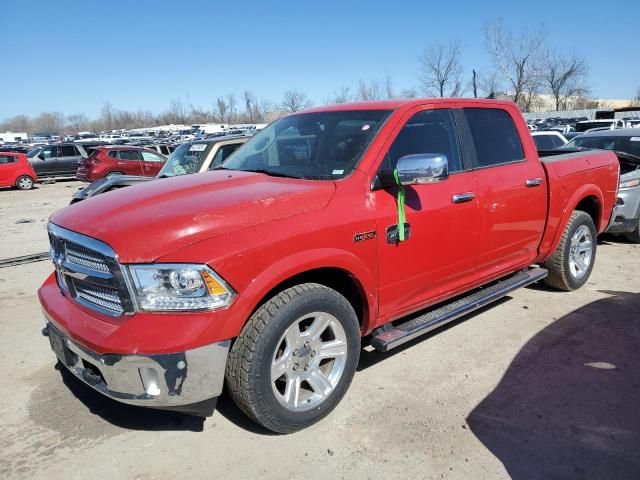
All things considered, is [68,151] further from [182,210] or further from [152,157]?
[182,210]

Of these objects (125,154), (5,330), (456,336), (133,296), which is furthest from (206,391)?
(125,154)

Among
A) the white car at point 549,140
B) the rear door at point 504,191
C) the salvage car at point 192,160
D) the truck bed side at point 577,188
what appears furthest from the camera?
the white car at point 549,140

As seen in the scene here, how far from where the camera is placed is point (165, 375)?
2584 millimetres

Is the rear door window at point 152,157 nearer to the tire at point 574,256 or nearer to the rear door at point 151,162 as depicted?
the rear door at point 151,162

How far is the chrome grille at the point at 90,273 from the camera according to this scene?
104 inches

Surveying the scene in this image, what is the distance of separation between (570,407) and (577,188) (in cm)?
265

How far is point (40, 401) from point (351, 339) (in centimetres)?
222

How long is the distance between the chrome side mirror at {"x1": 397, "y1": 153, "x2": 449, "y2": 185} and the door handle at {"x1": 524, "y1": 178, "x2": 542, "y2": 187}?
1.62 m

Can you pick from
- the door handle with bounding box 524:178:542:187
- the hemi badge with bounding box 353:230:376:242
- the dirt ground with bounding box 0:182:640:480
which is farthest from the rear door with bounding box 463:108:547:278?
the hemi badge with bounding box 353:230:376:242

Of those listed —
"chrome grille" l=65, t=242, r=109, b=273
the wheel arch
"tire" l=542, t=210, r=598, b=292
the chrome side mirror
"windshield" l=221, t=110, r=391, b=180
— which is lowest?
"tire" l=542, t=210, r=598, b=292

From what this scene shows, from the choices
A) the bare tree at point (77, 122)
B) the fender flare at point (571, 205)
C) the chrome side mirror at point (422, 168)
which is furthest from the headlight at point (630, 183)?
the bare tree at point (77, 122)

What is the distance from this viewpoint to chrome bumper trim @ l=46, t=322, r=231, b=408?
2572 mm

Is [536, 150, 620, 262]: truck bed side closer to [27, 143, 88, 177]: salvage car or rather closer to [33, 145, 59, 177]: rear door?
[27, 143, 88, 177]: salvage car

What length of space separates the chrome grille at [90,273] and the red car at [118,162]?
16.8 metres
